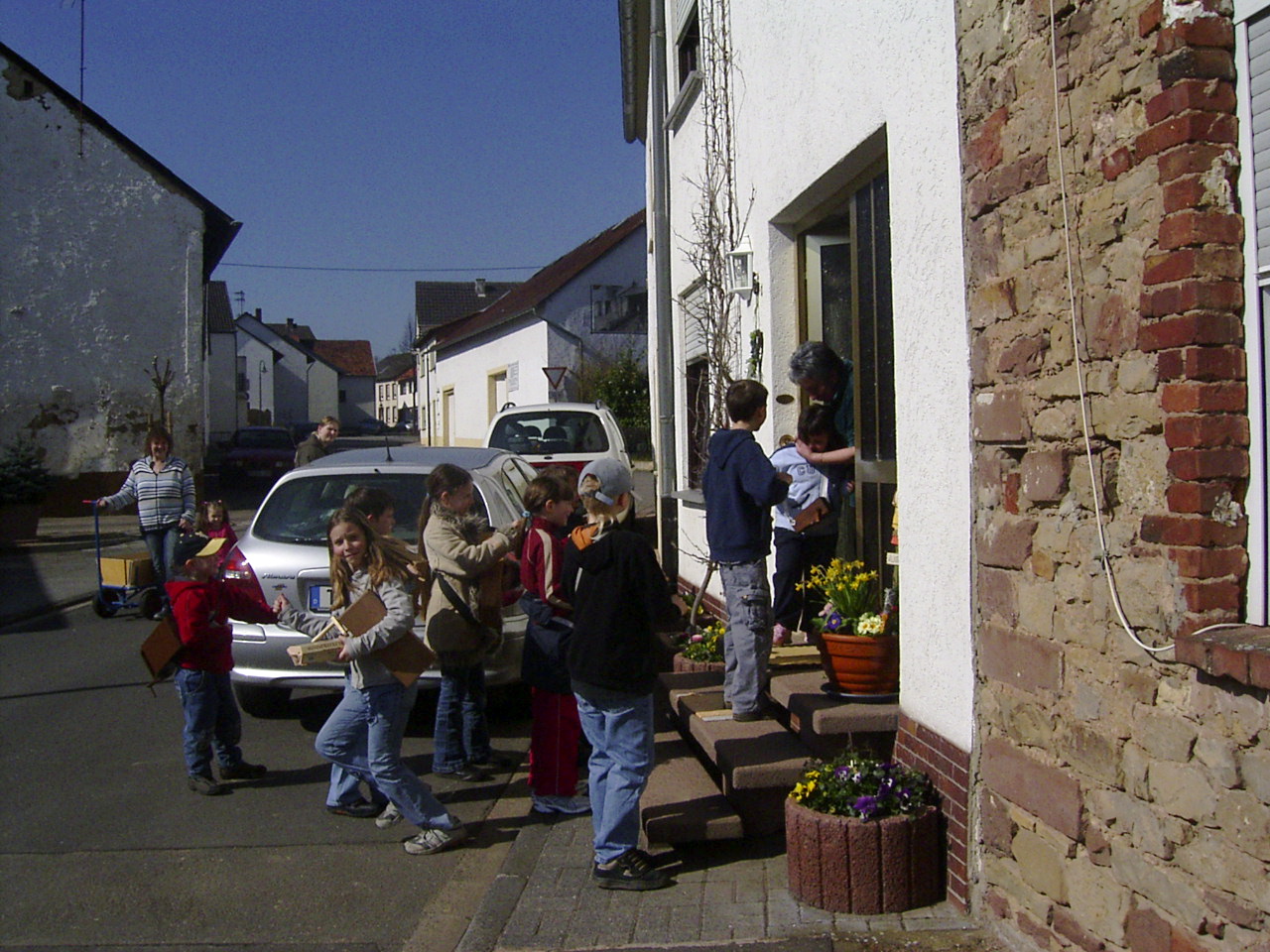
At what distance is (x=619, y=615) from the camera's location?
4.53 m

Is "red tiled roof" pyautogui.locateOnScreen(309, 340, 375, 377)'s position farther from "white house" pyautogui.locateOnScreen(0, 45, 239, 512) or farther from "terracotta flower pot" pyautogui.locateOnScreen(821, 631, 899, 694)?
"terracotta flower pot" pyautogui.locateOnScreen(821, 631, 899, 694)

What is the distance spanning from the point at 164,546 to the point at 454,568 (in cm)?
610

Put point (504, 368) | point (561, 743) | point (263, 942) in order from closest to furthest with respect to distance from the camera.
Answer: point (263, 942)
point (561, 743)
point (504, 368)

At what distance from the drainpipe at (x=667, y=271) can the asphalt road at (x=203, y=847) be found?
3809 mm

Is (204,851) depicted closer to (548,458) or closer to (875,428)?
(875,428)

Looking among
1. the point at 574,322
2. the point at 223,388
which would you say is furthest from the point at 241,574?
the point at 223,388

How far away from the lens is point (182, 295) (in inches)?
998

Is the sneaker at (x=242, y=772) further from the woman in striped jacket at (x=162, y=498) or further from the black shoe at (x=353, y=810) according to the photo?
the woman in striped jacket at (x=162, y=498)

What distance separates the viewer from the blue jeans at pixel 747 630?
16.9 ft

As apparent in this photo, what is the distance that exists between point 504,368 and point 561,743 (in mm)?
30307

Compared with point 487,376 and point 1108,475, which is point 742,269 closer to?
point 1108,475

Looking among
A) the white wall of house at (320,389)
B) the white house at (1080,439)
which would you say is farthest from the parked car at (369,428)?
the white house at (1080,439)

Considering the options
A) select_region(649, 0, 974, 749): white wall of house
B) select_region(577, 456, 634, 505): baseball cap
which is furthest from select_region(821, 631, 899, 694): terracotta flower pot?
select_region(577, 456, 634, 505): baseball cap

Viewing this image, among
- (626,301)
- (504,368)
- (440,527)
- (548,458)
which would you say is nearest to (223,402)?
(504,368)
